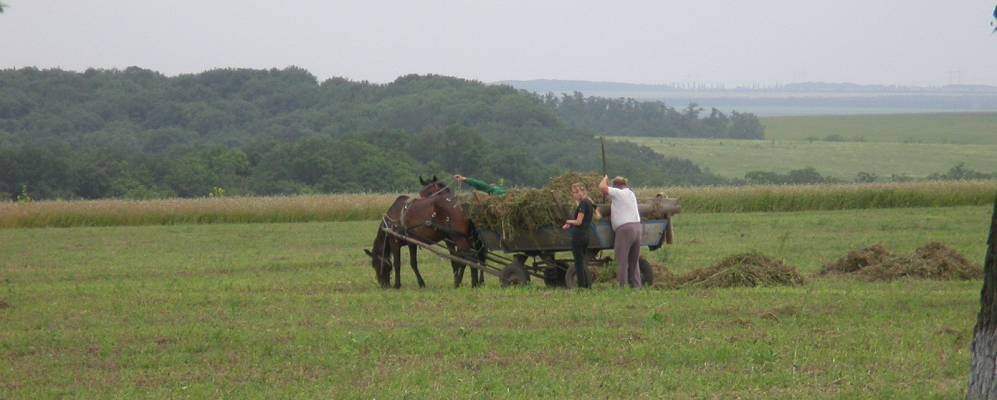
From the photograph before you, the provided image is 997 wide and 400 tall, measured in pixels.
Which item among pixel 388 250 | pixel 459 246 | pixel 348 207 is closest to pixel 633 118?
pixel 348 207

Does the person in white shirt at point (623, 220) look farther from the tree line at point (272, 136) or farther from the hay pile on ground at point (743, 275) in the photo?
the tree line at point (272, 136)

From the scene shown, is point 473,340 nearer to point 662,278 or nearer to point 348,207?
point 662,278

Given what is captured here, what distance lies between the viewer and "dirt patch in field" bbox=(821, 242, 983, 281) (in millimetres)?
19391

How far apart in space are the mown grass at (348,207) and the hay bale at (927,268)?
23.1 metres

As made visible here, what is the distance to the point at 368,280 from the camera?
22.1m

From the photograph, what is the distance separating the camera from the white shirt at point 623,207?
58.6 ft

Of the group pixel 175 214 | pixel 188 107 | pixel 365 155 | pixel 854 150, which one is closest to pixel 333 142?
pixel 365 155

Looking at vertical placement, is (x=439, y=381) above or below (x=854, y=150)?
above

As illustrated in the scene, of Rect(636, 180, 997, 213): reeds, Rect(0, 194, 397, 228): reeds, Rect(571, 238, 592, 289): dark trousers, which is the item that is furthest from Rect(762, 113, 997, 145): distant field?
Rect(571, 238, 592, 289): dark trousers

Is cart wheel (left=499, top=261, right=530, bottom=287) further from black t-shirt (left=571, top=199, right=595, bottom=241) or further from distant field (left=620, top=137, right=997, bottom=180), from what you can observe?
distant field (left=620, top=137, right=997, bottom=180)

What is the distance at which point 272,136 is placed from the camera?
12362 cm

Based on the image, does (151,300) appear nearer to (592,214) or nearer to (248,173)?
(592,214)

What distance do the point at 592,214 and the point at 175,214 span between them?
28610mm

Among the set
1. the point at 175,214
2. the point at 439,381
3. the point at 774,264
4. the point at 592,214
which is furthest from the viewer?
the point at 175,214
